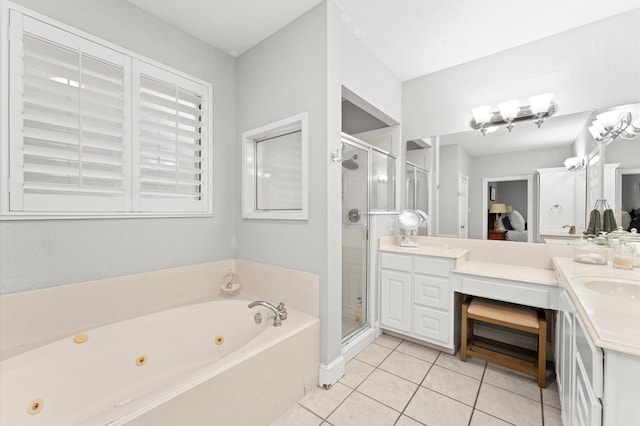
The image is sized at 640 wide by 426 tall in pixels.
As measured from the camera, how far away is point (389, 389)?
5.82 ft

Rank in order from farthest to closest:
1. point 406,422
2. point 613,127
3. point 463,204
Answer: point 463,204 → point 613,127 → point 406,422

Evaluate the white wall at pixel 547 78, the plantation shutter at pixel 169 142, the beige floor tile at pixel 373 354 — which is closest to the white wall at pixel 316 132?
the beige floor tile at pixel 373 354

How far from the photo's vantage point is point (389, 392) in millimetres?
1747

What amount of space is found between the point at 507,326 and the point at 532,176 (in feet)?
4.07

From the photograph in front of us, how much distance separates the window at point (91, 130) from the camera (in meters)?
1.43

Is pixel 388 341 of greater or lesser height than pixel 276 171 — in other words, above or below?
below

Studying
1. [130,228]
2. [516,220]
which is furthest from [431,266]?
[130,228]

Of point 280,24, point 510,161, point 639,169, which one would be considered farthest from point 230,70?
point 639,169

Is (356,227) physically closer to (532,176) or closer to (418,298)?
(418,298)

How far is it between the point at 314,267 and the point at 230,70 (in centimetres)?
197

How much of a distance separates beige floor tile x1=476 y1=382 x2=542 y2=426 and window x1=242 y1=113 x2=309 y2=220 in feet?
5.44

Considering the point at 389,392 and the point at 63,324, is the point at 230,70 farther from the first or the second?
the point at 389,392

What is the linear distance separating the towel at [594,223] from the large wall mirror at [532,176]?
44 millimetres

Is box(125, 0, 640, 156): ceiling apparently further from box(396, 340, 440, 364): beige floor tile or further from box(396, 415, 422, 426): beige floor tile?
box(396, 415, 422, 426): beige floor tile
